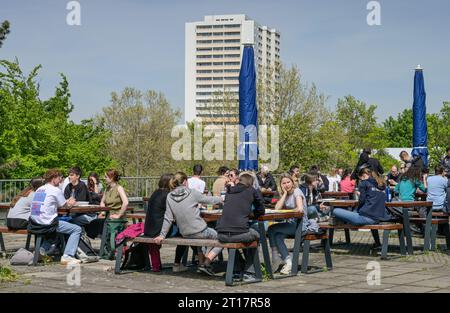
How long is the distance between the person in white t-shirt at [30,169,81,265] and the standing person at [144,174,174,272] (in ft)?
5.19

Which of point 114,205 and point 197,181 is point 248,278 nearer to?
point 114,205

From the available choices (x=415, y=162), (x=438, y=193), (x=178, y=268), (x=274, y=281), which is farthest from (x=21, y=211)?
(x=415, y=162)

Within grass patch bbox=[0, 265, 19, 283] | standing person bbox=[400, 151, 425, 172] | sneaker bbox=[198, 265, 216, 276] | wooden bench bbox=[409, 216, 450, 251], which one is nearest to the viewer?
grass patch bbox=[0, 265, 19, 283]

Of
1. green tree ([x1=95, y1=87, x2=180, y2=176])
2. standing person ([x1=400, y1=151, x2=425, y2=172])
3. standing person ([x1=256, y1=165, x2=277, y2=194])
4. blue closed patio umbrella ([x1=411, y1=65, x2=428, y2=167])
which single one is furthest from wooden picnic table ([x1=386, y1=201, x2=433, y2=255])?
green tree ([x1=95, y1=87, x2=180, y2=176])

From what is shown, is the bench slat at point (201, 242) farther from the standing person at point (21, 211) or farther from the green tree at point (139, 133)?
the green tree at point (139, 133)

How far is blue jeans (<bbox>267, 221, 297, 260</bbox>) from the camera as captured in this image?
34.0ft

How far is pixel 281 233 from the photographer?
1042 cm

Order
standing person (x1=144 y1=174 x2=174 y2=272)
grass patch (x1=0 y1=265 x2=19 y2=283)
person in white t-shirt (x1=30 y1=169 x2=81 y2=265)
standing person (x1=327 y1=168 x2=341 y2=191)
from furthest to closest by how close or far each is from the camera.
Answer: standing person (x1=327 y1=168 x2=341 y2=191) < person in white t-shirt (x1=30 y1=169 x2=81 y2=265) < standing person (x1=144 y1=174 x2=174 y2=272) < grass patch (x1=0 y1=265 x2=19 y2=283)

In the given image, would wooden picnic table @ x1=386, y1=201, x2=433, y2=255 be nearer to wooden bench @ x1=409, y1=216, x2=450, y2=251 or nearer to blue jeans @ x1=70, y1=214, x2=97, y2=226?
wooden bench @ x1=409, y1=216, x2=450, y2=251

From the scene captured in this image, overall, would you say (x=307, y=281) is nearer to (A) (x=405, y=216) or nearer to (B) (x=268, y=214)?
(B) (x=268, y=214)

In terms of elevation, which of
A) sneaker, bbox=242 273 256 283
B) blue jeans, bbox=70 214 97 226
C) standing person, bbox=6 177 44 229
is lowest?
sneaker, bbox=242 273 256 283

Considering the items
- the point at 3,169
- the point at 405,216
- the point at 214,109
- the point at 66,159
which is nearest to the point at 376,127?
the point at 214,109

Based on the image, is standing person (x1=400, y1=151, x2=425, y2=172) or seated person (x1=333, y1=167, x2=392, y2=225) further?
standing person (x1=400, y1=151, x2=425, y2=172)

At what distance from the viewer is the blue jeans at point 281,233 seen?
10.4 meters
